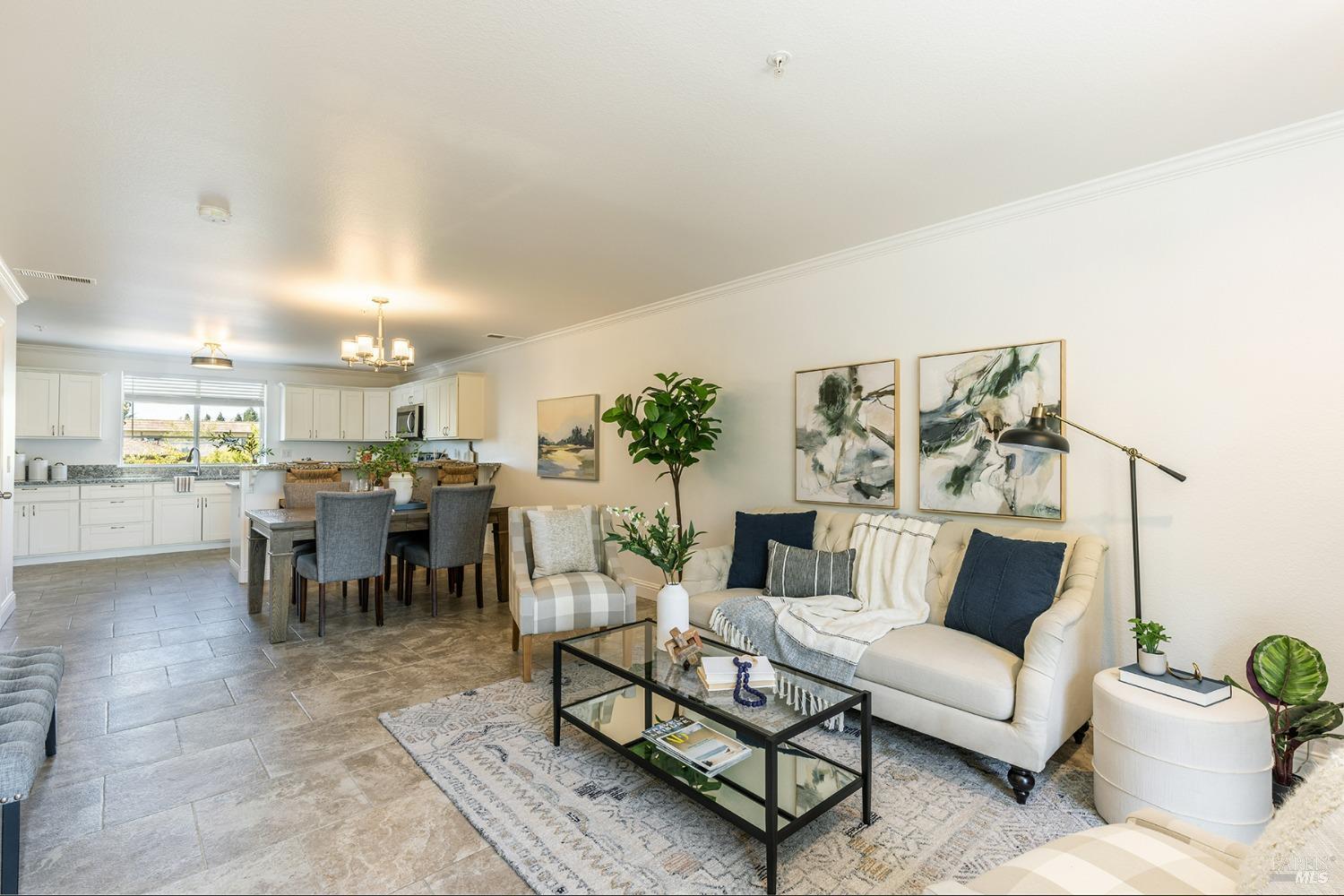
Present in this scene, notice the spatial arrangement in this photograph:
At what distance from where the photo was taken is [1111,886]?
1094 millimetres

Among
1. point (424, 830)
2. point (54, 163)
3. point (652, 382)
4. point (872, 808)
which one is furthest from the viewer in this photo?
point (652, 382)

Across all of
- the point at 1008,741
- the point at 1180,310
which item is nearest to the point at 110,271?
the point at 1008,741

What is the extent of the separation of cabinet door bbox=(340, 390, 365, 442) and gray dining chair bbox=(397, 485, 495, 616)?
466 cm

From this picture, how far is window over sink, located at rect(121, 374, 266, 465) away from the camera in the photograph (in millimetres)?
7707

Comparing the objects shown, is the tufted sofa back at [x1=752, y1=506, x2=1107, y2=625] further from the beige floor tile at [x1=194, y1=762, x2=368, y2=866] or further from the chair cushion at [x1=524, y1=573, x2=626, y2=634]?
the beige floor tile at [x1=194, y1=762, x2=368, y2=866]

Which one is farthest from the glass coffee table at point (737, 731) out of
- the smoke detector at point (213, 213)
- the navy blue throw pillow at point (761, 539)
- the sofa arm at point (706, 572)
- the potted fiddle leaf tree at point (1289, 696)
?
the smoke detector at point (213, 213)

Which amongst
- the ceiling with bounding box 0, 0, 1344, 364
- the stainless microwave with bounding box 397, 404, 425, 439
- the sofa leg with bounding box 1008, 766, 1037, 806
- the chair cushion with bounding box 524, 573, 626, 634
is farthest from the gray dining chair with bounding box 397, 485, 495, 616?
the sofa leg with bounding box 1008, 766, 1037, 806

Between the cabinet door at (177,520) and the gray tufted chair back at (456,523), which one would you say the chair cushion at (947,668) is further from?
the cabinet door at (177,520)

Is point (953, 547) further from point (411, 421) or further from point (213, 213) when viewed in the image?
point (411, 421)

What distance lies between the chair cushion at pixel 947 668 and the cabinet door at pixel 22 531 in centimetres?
849

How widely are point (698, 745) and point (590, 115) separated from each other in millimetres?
2321

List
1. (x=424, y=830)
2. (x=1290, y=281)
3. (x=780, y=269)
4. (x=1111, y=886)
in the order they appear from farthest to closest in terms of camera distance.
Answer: (x=780, y=269)
(x=1290, y=281)
(x=424, y=830)
(x=1111, y=886)

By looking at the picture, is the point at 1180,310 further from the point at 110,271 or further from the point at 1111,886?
the point at 110,271

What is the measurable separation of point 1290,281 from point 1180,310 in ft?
1.11
